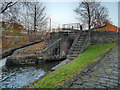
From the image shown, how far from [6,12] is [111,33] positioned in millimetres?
15873

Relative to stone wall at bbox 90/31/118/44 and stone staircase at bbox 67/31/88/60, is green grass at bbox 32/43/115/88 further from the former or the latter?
stone wall at bbox 90/31/118/44

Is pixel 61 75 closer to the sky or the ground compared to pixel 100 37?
closer to the ground

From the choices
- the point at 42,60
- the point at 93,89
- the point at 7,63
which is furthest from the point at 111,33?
the point at 7,63

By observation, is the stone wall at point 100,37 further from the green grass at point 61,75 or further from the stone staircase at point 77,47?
the green grass at point 61,75

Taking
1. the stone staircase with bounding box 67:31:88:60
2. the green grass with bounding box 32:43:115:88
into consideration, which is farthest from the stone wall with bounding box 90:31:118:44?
the green grass with bounding box 32:43:115:88

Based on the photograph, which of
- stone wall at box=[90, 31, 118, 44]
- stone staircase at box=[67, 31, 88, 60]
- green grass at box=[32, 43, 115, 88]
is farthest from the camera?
stone wall at box=[90, 31, 118, 44]

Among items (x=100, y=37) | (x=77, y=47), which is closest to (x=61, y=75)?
(x=77, y=47)

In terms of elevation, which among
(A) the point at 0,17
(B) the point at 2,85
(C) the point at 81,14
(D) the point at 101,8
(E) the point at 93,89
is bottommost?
(B) the point at 2,85

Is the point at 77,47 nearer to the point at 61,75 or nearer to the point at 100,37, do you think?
the point at 100,37

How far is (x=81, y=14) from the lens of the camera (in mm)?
23250

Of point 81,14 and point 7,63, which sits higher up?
point 81,14

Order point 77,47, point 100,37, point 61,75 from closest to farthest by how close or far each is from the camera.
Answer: point 61,75, point 77,47, point 100,37

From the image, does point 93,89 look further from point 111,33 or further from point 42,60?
point 111,33

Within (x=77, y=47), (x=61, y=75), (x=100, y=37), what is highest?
(x=100, y=37)
